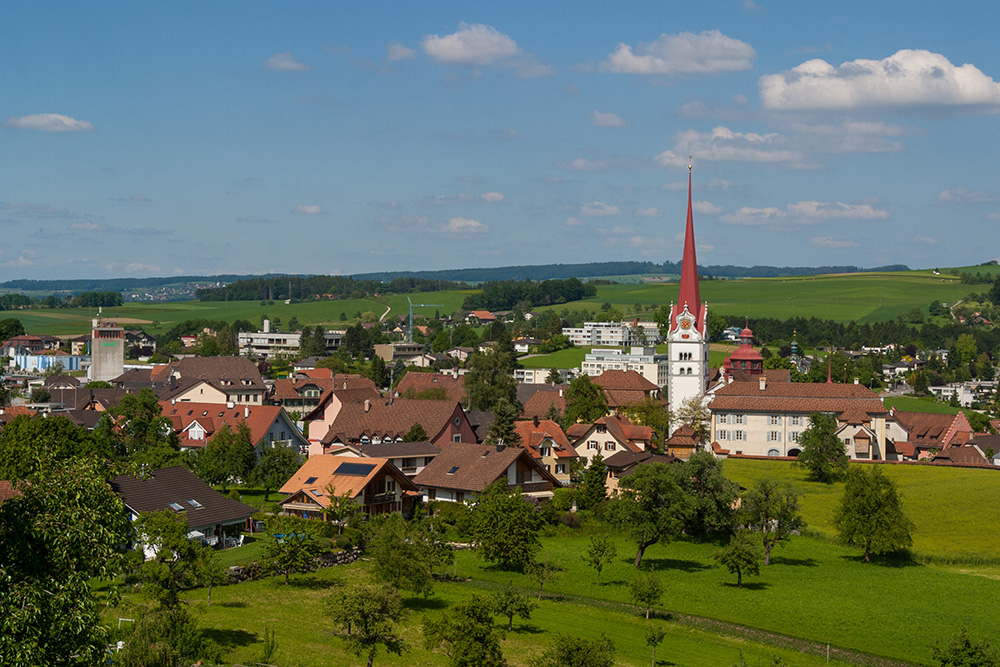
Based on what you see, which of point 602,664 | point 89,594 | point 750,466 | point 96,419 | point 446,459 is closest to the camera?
point 89,594

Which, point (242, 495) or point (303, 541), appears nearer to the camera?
point (303, 541)

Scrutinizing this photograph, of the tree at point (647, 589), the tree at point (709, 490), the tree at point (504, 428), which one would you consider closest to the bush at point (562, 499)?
the tree at point (709, 490)

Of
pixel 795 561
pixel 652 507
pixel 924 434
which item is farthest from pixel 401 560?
pixel 924 434

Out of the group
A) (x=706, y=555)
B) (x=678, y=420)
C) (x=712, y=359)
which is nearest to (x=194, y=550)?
(x=706, y=555)

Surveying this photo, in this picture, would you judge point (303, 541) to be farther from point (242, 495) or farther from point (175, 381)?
point (175, 381)

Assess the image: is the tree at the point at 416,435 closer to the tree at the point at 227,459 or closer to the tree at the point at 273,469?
the tree at the point at 273,469

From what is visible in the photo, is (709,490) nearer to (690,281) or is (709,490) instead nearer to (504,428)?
(504,428)
